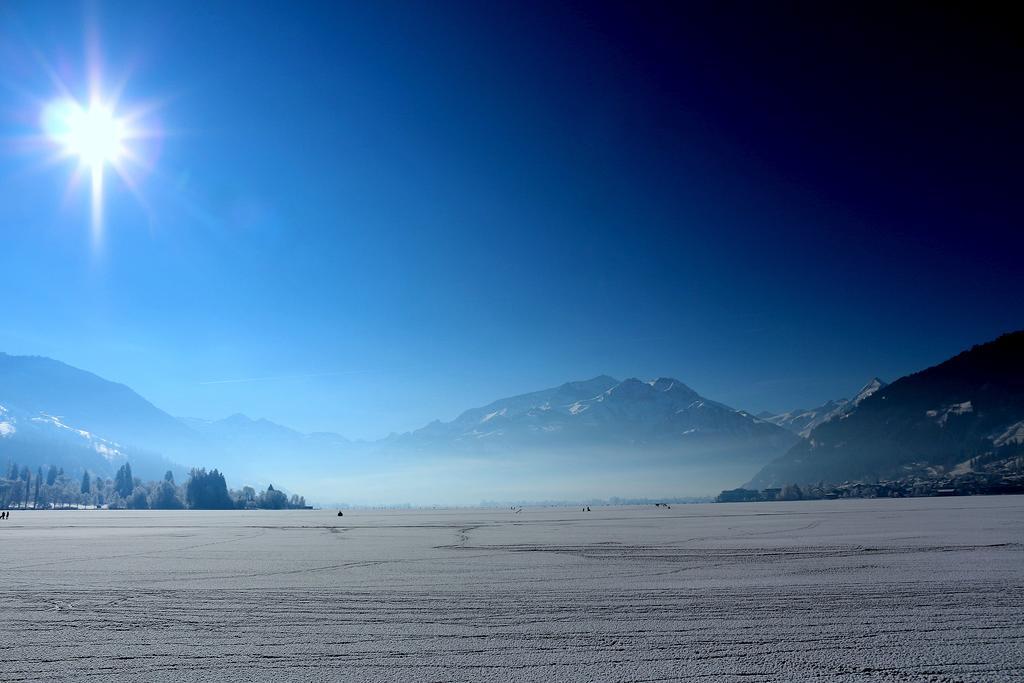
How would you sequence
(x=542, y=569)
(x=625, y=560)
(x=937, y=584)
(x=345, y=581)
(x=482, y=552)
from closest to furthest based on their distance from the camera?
(x=937, y=584) → (x=345, y=581) → (x=542, y=569) → (x=625, y=560) → (x=482, y=552)

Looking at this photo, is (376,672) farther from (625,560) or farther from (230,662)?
(625,560)

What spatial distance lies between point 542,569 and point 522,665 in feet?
42.9

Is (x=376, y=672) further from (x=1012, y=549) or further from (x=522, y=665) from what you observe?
(x=1012, y=549)

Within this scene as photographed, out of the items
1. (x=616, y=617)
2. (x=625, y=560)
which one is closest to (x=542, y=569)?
(x=625, y=560)

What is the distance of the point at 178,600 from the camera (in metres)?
17.6

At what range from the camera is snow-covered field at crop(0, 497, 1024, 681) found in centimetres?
1103

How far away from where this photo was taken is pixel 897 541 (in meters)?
32.4

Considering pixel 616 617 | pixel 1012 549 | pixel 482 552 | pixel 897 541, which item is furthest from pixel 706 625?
pixel 897 541

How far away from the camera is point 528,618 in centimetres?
1489

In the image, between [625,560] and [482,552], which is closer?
[625,560]

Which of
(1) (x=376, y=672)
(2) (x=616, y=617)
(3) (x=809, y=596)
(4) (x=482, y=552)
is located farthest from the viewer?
(4) (x=482, y=552)

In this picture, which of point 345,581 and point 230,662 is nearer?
point 230,662

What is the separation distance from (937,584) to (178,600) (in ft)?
66.8

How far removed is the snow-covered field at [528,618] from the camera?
11031 mm
